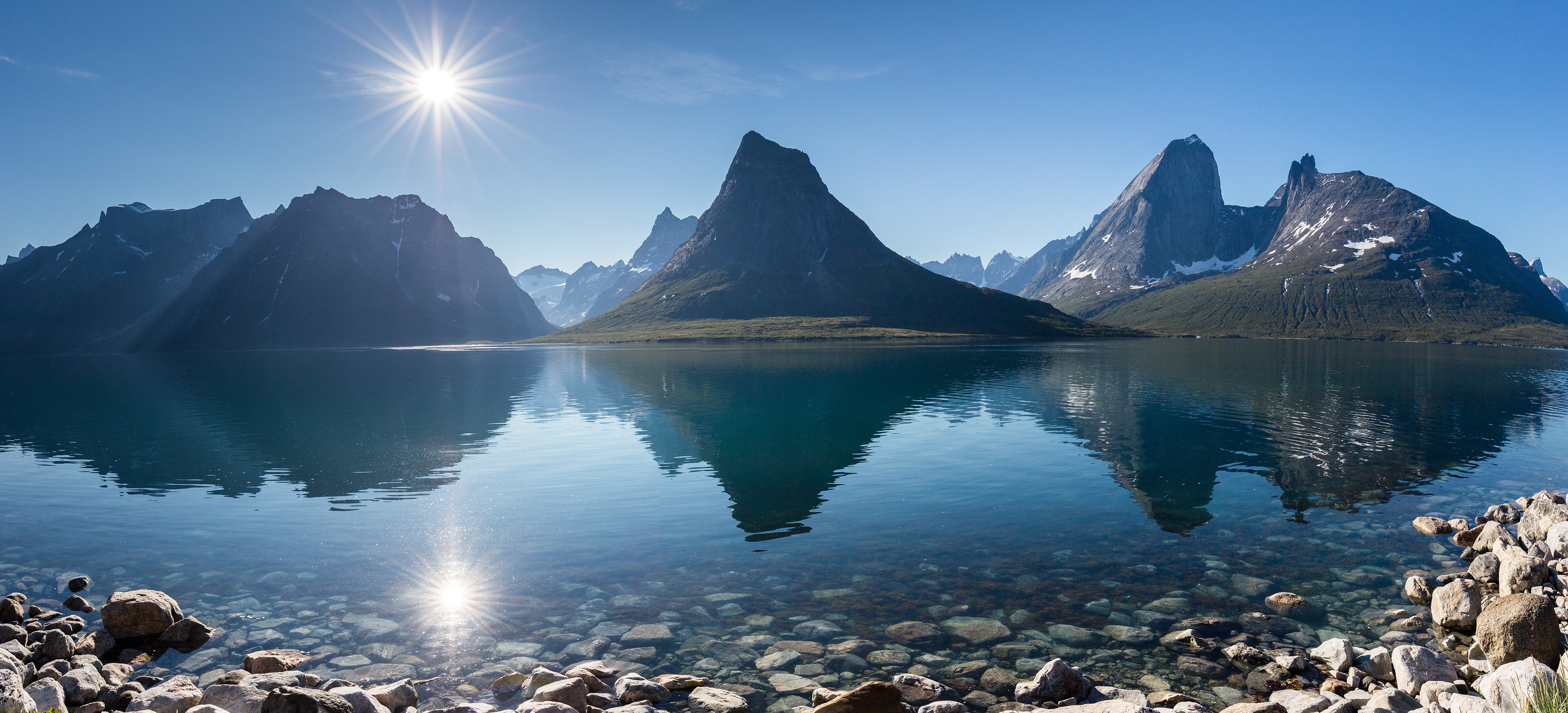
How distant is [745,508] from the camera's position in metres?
34.0

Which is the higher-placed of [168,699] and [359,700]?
[359,700]

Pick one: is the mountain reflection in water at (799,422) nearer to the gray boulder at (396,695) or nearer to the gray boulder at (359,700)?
the gray boulder at (396,695)

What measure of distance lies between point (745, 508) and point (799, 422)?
28.8 meters

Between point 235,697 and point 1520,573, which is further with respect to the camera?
point 1520,573

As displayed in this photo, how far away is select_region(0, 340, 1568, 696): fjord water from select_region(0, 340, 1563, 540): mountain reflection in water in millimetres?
465

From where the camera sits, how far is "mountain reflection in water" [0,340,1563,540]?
Answer: 39.9 m

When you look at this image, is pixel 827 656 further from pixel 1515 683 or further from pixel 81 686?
pixel 81 686

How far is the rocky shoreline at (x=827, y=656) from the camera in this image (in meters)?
14.4

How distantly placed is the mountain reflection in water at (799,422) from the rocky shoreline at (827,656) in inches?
389

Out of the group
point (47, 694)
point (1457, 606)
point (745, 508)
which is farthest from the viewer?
point (745, 508)

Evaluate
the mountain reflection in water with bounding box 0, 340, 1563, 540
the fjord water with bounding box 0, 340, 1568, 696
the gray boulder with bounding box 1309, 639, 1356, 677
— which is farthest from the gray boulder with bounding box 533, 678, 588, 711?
the gray boulder with bounding box 1309, 639, 1356, 677

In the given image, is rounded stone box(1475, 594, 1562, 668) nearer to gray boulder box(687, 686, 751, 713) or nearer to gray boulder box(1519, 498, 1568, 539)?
gray boulder box(1519, 498, 1568, 539)

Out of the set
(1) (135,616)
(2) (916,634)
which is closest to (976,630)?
(2) (916,634)

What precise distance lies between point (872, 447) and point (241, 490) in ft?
122
